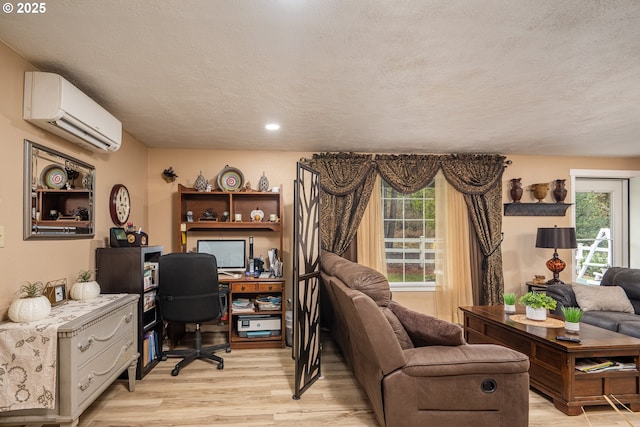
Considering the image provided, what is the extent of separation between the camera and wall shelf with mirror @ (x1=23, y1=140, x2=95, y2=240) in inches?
91.4

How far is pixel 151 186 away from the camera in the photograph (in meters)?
4.57

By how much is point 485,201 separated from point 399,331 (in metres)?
3.22

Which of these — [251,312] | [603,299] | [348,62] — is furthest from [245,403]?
[603,299]

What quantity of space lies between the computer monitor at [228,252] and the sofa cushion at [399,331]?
8.24 ft

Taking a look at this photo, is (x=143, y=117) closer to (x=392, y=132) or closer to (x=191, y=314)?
(x=191, y=314)

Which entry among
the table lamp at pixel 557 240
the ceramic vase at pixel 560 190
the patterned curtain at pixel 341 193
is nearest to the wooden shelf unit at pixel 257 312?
the patterned curtain at pixel 341 193

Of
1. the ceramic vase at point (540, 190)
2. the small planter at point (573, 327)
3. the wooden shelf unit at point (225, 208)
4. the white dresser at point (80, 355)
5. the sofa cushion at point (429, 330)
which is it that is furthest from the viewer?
the ceramic vase at point (540, 190)

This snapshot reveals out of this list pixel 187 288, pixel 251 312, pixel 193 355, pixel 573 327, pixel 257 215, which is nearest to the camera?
pixel 573 327

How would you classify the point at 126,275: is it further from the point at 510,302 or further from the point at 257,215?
the point at 510,302

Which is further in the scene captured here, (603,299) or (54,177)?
(603,299)

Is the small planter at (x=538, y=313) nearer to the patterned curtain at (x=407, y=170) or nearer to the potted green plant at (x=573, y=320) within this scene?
Result: the potted green plant at (x=573, y=320)

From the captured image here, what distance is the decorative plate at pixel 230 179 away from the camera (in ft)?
14.7

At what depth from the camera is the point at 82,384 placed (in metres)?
2.17

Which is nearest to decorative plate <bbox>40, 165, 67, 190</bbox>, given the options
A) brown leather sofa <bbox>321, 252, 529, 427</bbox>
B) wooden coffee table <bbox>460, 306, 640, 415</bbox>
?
brown leather sofa <bbox>321, 252, 529, 427</bbox>
